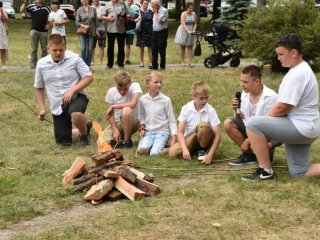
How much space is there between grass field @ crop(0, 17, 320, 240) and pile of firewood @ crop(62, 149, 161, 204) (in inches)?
3.7

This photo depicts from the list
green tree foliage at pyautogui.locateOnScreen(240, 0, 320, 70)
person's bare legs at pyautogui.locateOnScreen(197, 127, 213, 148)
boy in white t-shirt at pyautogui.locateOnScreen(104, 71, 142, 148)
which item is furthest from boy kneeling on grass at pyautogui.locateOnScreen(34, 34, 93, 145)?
green tree foliage at pyautogui.locateOnScreen(240, 0, 320, 70)

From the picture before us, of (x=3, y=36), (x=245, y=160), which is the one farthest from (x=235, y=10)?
(x=245, y=160)

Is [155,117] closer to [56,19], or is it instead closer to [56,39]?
[56,39]

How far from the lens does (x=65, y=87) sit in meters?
7.89

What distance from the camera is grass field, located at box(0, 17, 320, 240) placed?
15.0 ft

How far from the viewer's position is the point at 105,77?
1334cm

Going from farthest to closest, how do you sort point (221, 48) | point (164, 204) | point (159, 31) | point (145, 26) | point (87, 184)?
point (221, 48), point (145, 26), point (159, 31), point (87, 184), point (164, 204)

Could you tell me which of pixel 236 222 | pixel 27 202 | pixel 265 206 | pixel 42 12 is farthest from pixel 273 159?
pixel 42 12

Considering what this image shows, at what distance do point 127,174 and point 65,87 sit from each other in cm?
271

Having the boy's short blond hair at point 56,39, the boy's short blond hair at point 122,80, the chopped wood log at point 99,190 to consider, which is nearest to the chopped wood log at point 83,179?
the chopped wood log at point 99,190

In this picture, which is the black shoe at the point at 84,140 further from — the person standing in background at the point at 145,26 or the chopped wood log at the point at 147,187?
the person standing in background at the point at 145,26

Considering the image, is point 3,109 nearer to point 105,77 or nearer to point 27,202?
point 105,77

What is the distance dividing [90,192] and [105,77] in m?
8.14

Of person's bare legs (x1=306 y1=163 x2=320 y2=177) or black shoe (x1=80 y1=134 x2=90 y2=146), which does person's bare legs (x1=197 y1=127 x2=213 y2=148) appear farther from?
black shoe (x1=80 y1=134 x2=90 y2=146)
